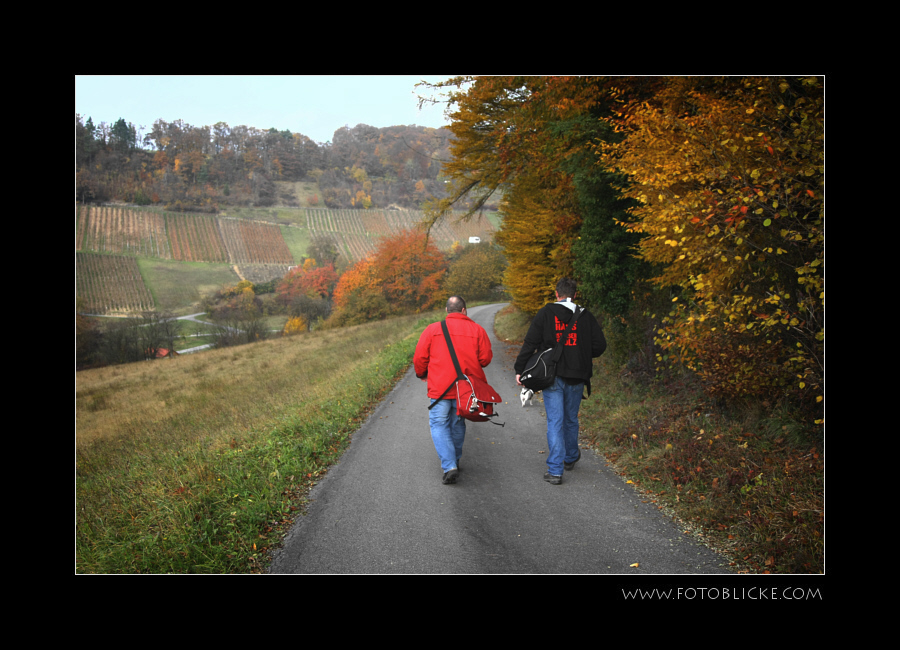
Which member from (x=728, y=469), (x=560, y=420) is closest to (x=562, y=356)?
(x=560, y=420)

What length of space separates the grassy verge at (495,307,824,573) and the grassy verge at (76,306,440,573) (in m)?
3.63

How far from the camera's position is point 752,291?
5297 mm

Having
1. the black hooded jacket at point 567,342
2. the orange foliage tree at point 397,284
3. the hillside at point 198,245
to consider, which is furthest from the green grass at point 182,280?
the black hooded jacket at point 567,342

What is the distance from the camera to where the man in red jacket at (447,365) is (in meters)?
4.88

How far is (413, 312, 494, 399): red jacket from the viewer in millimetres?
4879

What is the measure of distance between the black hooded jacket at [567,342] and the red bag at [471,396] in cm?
44

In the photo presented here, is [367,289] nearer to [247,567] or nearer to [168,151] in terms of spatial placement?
[247,567]

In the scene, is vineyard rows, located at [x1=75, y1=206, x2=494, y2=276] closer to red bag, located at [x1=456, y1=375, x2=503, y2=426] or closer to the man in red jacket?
the man in red jacket

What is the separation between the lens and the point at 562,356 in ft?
16.1

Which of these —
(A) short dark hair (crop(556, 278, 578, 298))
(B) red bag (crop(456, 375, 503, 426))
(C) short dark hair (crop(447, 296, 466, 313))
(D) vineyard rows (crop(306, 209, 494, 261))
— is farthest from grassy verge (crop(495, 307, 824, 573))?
(D) vineyard rows (crop(306, 209, 494, 261))

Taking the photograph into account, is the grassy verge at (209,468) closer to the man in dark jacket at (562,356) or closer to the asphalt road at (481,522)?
the asphalt road at (481,522)

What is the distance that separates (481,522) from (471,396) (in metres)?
1.29

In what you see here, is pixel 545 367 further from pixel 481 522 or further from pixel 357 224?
pixel 357 224
